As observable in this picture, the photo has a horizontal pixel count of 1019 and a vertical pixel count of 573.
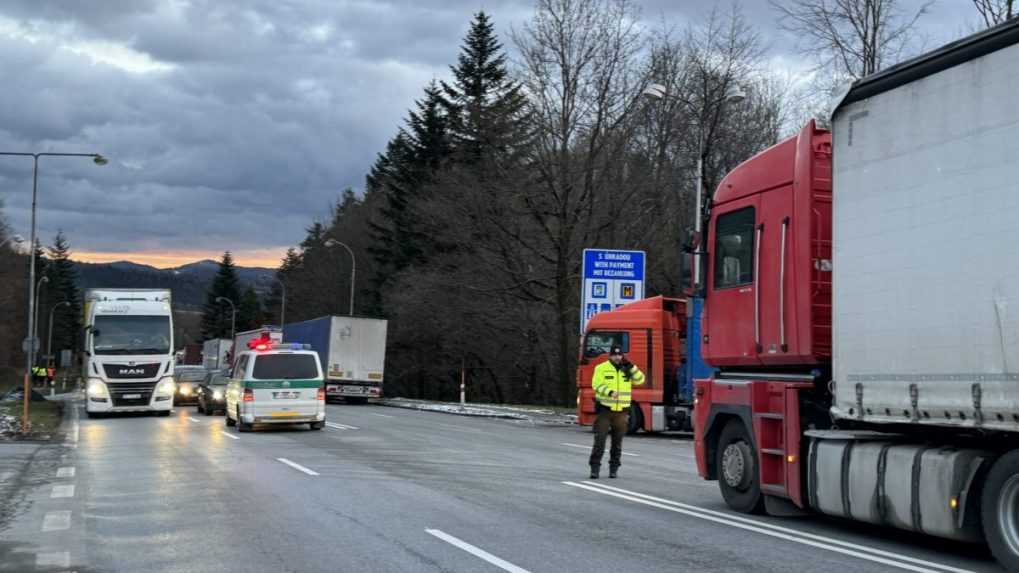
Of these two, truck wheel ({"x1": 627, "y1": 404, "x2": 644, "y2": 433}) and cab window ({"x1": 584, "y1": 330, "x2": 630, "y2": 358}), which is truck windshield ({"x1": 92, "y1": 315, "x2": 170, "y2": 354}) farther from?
truck wheel ({"x1": 627, "y1": 404, "x2": 644, "y2": 433})

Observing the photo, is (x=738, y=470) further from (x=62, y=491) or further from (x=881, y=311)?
(x=62, y=491)

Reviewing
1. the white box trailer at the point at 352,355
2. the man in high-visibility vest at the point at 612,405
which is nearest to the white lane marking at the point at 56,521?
the man in high-visibility vest at the point at 612,405

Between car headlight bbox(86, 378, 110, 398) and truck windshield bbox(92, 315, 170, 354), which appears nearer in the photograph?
car headlight bbox(86, 378, 110, 398)

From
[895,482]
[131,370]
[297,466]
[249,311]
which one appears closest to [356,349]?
[131,370]

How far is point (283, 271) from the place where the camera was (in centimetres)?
12012

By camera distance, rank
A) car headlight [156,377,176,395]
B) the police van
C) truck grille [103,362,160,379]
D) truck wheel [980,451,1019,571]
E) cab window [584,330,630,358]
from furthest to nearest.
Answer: car headlight [156,377,176,395] < truck grille [103,362,160,379] < cab window [584,330,630,358] < the police van < truck wheel [980,451,1019,571]

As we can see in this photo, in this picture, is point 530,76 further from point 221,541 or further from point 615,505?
point 221,541

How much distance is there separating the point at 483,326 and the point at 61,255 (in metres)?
131

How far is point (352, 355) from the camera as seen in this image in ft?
139

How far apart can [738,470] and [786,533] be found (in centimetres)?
135

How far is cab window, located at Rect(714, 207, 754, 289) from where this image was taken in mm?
10539

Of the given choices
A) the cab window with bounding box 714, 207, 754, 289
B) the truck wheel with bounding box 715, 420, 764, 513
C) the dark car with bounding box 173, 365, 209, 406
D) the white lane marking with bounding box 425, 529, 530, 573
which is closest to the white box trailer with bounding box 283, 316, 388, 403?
the dark car with bounding box 173, 365, 209, 406

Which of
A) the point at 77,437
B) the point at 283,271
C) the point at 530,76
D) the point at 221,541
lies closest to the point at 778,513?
the point at 221,541

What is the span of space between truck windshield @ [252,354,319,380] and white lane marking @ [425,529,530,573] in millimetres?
14207
